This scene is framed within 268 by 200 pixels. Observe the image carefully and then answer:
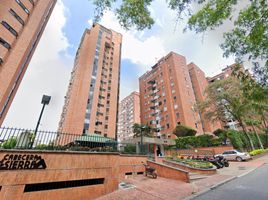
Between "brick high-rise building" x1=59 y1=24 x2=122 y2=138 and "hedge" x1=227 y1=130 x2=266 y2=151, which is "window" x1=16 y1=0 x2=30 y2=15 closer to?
"brick high-rise building" x1=59 y1=24 x2=122 y2=138

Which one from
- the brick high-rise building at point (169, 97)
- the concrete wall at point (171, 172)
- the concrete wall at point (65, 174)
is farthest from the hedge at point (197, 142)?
the concrete wall at point (65, 174)

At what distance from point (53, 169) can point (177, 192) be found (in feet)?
21.3

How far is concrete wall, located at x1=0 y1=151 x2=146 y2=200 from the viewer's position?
577 centimetres

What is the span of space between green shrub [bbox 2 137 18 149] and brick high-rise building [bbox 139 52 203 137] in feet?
132

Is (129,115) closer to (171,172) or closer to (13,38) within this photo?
(13,38)

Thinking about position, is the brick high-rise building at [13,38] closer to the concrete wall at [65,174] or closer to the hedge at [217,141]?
the concrete wall at [65,174]

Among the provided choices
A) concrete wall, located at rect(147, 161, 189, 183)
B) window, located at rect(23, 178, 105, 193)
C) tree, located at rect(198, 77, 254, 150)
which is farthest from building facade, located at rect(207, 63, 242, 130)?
window, located at rect(23, 178, 105, 193)

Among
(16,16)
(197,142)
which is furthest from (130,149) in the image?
(16,16)

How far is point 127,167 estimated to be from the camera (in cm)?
1208

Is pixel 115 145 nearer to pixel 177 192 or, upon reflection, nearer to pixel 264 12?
pixel 177 192

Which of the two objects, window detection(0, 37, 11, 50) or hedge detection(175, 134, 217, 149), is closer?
window detection(0, 37, 11, 50)

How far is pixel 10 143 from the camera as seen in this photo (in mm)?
6586

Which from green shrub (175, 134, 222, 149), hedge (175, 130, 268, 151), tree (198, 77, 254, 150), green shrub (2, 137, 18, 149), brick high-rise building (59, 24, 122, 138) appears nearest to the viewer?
green shrub (2, 137, 18, 149)

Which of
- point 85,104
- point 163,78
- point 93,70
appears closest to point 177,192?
point 85,104
